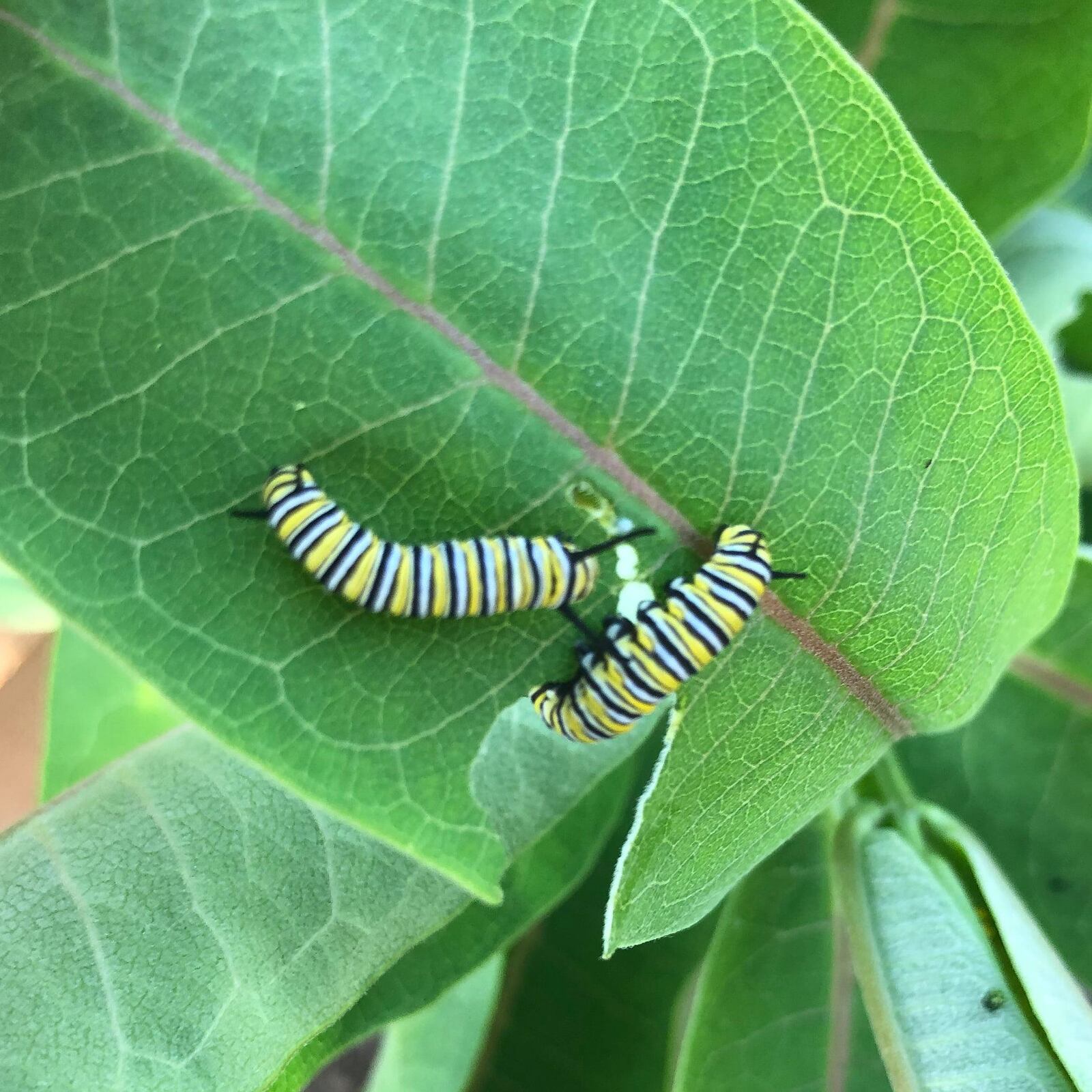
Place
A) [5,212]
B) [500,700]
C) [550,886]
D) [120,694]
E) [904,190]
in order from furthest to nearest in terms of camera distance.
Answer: [120,694], [550,886], [500,700], [904,190], [5,212]

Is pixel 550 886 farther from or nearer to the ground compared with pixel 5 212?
nearer to the ground

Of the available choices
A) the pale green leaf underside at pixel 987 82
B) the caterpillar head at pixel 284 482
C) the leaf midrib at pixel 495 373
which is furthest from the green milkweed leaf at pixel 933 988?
the pale green leaf underside at pixel 987 82

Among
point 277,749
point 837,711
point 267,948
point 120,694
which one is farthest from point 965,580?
point 120,694

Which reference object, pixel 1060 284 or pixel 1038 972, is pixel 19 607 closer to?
pixel 1038 972

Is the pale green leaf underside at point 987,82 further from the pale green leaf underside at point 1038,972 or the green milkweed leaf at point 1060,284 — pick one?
the pale green leaf underside at point 1038,972

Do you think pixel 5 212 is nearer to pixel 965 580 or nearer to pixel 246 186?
pixel 246 186

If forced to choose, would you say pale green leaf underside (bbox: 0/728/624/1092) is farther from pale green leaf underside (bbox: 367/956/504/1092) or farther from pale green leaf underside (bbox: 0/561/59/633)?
pale green leaf underside (bbox: 0/561/59/633)
